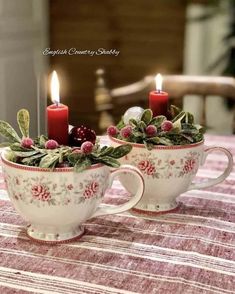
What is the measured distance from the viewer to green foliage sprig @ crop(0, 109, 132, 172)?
2.25ft

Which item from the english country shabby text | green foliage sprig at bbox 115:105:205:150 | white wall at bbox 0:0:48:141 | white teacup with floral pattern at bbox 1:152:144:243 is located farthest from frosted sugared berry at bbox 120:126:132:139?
the english country shabby text

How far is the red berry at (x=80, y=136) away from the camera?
0.72m

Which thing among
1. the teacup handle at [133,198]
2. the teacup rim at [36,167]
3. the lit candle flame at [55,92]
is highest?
the lit candle flame at [55,92]

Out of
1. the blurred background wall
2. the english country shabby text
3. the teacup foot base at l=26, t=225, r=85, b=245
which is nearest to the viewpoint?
the teacup foot base at l=26, t=225, r=85, b=245

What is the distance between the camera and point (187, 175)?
840mm

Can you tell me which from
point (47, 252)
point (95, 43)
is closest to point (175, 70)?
point (95, 43)

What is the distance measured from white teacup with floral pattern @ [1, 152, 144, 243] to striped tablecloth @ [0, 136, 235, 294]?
2cm

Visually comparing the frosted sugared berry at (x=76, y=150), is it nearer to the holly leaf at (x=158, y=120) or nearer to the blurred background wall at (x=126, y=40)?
the holly leaf at (x=158, y=120)

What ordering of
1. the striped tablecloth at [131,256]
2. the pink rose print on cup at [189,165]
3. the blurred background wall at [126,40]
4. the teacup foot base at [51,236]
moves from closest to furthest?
the striped tablecloth at [131,256] < the teacup foot base at [51,236] < the pink rose print on cup at [189,165] < the blurred background wall at [126,40]

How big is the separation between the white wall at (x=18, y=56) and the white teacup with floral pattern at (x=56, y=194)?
1.83 meters

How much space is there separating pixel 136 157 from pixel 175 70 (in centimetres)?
231

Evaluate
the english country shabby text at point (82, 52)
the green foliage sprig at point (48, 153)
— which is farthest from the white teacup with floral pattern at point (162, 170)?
the english country shabby text at point (82, 52)

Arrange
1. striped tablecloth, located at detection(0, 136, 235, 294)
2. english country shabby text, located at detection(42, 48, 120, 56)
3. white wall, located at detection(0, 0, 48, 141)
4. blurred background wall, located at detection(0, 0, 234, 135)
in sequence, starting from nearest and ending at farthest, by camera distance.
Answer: striped tablecloth, located at detection(0, 136, 235, 294), white wall, located at detection(0, 0, 48, 141), blurred background wall, located at detection(0, 0, 234, 135), english country shabby text, located at detection(42, 48, 120, 56)

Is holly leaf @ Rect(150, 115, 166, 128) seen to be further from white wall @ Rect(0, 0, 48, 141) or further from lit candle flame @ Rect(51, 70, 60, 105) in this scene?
white wall @ Rect(0, 0, 48, 141)
